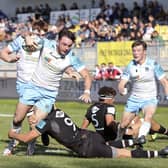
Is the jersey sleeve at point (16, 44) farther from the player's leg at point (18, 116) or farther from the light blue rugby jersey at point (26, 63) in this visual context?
the player's leg at point (18, 116)

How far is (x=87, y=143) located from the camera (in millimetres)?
10031

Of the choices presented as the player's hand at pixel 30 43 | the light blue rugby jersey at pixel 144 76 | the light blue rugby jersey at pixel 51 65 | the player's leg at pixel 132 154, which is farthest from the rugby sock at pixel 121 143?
the player's hand at pixel 30 43

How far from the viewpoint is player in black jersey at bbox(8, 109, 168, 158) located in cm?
997

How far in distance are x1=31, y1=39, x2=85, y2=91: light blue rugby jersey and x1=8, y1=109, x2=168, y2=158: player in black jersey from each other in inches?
28.5

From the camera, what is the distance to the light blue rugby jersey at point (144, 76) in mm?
12312

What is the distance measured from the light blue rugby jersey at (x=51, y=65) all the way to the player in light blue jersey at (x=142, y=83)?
71.4 inches

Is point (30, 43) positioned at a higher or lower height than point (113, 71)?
higher

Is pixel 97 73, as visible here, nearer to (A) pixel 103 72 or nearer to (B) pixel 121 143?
(A) pixel 103 72

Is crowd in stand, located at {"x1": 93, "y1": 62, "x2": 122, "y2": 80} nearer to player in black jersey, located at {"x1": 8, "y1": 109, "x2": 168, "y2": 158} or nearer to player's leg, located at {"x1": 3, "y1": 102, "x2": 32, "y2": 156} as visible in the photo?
player's leg, located at {"x1": 3, "y1": 102, "x2": 32, "y2": 156}

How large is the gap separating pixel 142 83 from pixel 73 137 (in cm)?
291

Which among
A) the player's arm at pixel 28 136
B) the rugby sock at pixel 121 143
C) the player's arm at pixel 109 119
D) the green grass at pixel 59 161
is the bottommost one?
the green grass at pixel 59 161

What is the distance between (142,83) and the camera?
40.8 feet

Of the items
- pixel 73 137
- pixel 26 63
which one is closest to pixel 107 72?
pixel 26 63

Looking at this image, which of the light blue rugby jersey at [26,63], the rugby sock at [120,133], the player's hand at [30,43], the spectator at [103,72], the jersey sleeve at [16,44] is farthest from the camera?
the spectator at [103,72]
